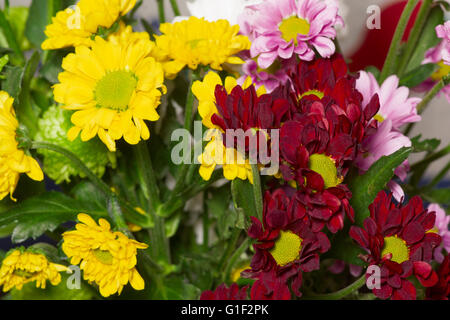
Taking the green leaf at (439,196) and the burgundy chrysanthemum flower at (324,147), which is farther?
the green leaf at (439,196)

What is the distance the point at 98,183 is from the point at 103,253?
61mm

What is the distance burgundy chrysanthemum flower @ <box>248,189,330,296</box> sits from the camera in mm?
311

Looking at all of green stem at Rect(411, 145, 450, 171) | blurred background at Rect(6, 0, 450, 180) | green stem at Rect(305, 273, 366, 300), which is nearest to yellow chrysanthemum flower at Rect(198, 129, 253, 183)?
green stem at Rect(305, 273, 366, 300)

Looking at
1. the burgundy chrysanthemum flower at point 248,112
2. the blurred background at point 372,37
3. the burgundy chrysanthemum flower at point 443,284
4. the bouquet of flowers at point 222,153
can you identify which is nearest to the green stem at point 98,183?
the bouquet of flowers at point 222,153

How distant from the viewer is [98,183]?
376 millimetres

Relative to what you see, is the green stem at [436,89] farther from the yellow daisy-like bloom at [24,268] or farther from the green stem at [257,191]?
the yellow daisy-like bloom at [24,268]

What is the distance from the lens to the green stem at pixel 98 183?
35 centimetres

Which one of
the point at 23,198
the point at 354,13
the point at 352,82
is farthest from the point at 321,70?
the point at 354,13

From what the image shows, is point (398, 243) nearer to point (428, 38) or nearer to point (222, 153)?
point (222, 153)

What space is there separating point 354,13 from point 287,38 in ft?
1.73

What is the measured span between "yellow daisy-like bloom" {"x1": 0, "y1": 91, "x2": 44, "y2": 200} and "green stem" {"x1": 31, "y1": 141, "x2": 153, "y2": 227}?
0.01m

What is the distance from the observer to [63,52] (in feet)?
1.36

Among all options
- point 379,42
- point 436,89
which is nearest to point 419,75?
point 436,89

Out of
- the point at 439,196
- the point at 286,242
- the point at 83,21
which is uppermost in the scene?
the point at 83,21
